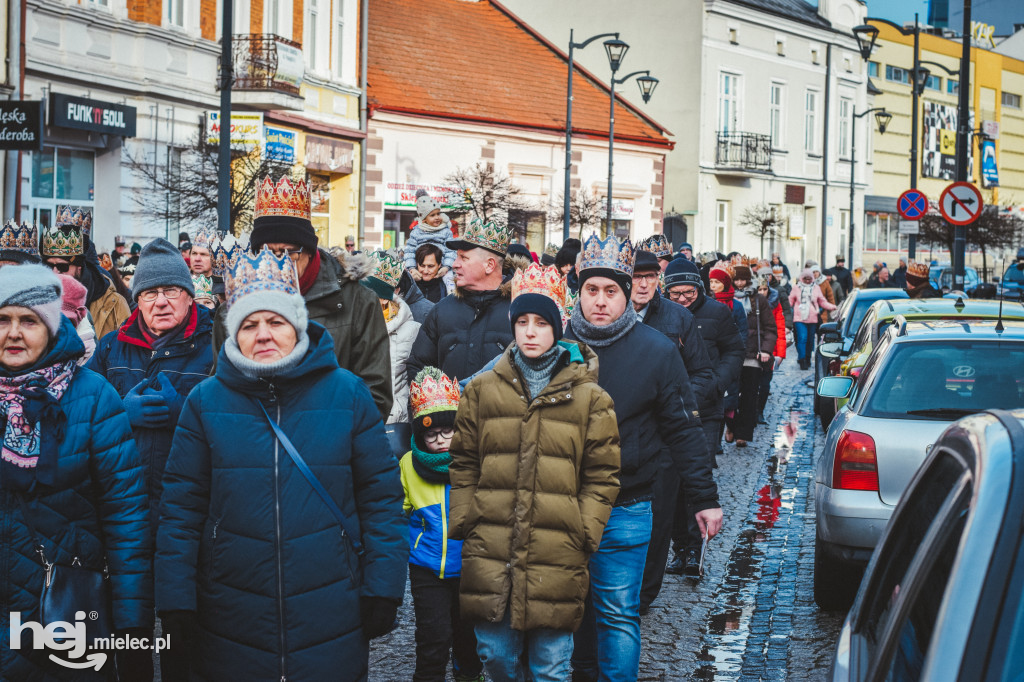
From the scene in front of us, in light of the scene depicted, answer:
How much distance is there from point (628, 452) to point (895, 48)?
6217cm

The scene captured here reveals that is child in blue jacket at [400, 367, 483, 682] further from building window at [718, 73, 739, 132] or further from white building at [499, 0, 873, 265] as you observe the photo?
building window at [718, 73, 739, 132]

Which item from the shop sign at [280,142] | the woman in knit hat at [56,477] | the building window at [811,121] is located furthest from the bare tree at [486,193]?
the building window at [811,121]

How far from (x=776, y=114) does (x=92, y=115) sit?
34082mm

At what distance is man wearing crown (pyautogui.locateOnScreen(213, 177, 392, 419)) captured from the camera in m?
5.42

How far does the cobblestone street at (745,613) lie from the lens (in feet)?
21.0

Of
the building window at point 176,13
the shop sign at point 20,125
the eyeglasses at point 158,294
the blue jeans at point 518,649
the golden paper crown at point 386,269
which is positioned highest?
the building window at point 176,13

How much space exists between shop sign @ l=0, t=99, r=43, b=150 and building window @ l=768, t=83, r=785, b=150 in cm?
3994

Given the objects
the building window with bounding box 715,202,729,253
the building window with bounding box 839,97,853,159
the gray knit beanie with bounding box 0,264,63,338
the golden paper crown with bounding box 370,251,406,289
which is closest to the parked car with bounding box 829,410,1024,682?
the gray knit beanie with bounding box 0,264,63,338

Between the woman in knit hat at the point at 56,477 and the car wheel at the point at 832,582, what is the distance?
13.1 ft

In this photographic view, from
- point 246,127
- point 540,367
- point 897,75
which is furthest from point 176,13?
point 897,75

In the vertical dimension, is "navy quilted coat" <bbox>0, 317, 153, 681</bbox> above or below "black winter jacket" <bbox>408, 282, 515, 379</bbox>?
below

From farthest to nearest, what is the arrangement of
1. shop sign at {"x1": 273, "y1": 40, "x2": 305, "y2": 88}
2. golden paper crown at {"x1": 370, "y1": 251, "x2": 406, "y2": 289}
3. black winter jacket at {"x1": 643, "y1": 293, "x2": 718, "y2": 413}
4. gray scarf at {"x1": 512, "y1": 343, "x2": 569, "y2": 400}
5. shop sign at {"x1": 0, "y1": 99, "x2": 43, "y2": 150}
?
shop sign at {"x1": 273, "y1": 40, "x2": 305, "y2": 88} → shop sign at {"x1": 0, "y1": 99, "x2": 43, "y2": 150} → black winter jacket at {"x1": 643, "y1": 293, "x2": 718, "y2": 413} → golden paper crown at {"x1": 370, "y1": 251, "x2": 406, "y2": 289} → gray scarf at {"x1": 512, "y1": 343, "x2": 569, "y2": 400}

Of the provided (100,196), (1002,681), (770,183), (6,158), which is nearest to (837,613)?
(1002,681)

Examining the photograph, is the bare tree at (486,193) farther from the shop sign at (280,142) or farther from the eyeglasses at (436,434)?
the eyeglasses at (436,434)
